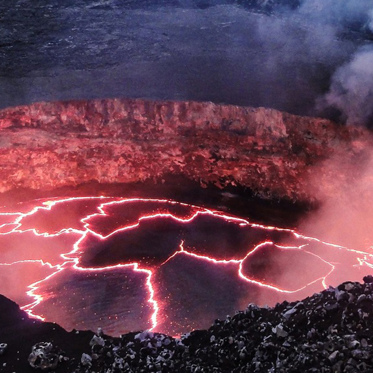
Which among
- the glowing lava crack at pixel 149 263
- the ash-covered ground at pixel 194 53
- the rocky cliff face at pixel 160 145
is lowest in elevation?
the glowing lava crack at pixel 149 263

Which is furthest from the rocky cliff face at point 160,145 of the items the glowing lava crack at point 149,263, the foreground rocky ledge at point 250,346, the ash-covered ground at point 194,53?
the foreground rocky ledge at point 250,346

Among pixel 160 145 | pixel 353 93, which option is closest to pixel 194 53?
pixel 160 145

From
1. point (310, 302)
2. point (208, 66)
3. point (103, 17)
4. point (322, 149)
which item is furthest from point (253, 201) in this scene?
point (103, 17)

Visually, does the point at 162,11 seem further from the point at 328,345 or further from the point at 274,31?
the point at 328,345

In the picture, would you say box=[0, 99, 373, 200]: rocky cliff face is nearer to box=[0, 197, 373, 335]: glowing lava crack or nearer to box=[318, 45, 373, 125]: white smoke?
box=[318, 45, 373, 125]: white smoke

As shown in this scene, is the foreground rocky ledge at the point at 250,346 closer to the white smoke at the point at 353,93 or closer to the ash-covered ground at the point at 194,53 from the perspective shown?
the white smoke at the point at 353,93

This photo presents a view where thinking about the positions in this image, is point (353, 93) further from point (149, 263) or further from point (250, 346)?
point (250, 346)
